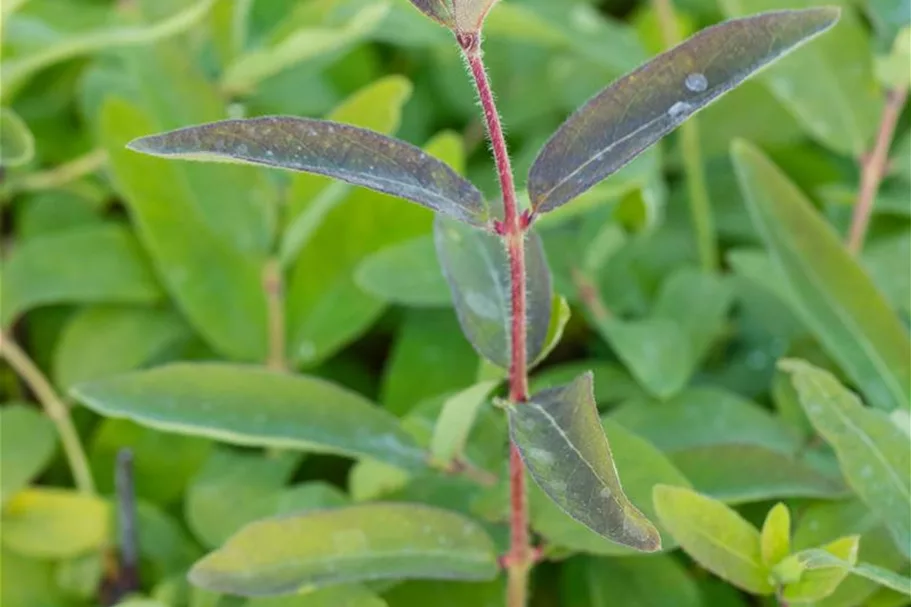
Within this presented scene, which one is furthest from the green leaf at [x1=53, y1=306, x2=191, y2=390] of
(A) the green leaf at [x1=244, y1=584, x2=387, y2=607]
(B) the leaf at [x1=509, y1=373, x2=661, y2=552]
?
(B) the leaf at [x1=509, y1=373, x2=661, y2=552]

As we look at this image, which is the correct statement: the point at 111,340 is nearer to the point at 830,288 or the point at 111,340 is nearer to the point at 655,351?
the point at 655,351

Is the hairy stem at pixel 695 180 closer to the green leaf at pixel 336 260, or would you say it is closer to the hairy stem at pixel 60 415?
the green leaf at pixel 336 260

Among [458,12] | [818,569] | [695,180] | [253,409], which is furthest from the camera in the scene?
[695,180]

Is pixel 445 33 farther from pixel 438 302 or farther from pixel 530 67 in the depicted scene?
pixel 438 302

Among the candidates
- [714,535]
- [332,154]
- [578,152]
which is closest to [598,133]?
[578,152]

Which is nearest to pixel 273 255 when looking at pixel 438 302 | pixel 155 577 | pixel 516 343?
pixel 438 302

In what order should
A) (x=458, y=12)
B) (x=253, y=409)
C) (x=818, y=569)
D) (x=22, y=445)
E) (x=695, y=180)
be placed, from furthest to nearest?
(x=695, y=180) → (x=22, y=445) → (x=253, y=409) → (x=818, y=569) → (x=458, y=12)

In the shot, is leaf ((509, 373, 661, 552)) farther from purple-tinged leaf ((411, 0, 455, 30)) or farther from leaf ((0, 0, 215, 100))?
leaf ((0, 0, 215, 100))
